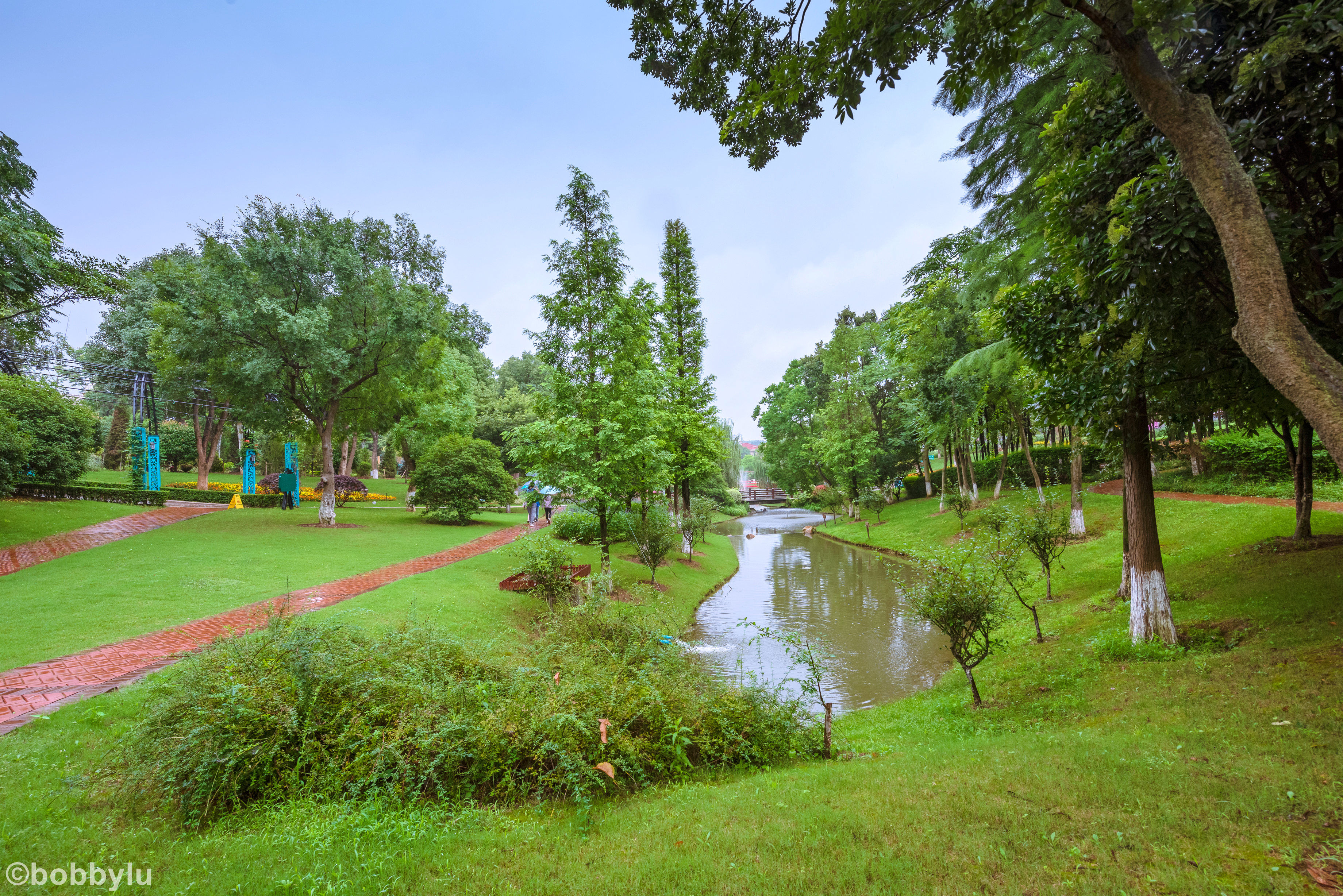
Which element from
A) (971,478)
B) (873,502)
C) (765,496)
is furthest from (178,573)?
(765,496)

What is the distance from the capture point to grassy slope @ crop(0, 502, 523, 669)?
8.06 meters

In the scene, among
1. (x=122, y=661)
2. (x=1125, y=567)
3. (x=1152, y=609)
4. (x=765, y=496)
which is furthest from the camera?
(x=765, y=496)

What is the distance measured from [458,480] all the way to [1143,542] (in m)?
22.7

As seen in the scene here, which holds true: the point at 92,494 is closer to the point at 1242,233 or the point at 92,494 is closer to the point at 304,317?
the point at 304,317

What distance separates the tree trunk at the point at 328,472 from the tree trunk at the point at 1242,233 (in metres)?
23.3

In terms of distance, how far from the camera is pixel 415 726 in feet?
15.4

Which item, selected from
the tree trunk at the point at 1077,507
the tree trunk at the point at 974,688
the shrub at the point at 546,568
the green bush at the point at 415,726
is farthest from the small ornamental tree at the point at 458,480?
the tree trunk at the point at 1077,507

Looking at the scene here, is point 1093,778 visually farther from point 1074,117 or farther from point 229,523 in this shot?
point 229,523

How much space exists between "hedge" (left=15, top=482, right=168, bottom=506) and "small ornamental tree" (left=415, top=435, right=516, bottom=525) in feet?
32.7

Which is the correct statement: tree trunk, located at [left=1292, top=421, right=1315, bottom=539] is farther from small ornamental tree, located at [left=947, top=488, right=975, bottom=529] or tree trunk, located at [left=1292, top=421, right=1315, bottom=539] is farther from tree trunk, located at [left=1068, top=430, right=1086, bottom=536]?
small ornamental tree, located at [left=947, top=488, right=975, bottom=529]

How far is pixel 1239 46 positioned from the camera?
527 cm

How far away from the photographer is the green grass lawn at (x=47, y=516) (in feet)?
50.0

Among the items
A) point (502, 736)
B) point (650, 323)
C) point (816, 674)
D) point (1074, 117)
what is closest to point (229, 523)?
point (650, 323)

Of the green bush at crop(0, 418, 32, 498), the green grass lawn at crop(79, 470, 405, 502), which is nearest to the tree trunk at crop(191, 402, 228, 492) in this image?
the green grass lawn at crop(79, 470, 405, 502)
